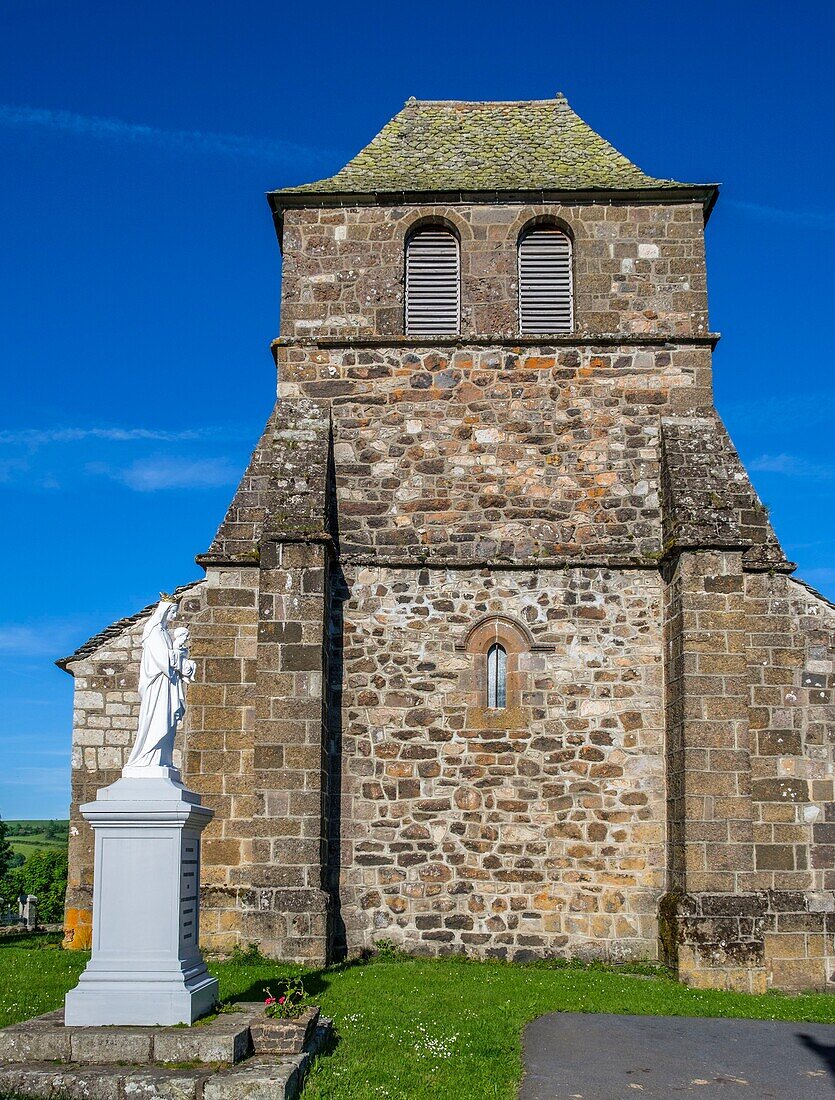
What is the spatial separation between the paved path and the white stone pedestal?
2.54 metres

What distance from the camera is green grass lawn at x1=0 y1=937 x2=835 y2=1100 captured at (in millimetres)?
7820

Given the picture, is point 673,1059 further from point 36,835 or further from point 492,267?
point 36,835

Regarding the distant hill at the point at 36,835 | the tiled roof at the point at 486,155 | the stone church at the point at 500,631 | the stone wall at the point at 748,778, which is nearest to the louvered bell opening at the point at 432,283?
the stone church at the point at 500,631

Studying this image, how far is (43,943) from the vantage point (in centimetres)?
1466

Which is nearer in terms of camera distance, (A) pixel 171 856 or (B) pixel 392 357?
(A) pixel 171 856

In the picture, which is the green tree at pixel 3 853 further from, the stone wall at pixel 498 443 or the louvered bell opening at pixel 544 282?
the louvered bell opening at pixel 544 282

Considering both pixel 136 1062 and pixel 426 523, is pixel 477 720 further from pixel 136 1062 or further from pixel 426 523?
pixel 136 1062

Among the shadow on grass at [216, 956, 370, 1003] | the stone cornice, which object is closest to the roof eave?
the stone cornice

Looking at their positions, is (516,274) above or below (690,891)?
above

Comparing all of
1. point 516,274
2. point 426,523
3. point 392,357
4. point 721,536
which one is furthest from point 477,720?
point 516,274

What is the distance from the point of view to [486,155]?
1641cm

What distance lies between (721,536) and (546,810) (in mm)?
3873

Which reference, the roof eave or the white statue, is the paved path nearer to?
the white statue

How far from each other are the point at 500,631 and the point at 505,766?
1657mm
